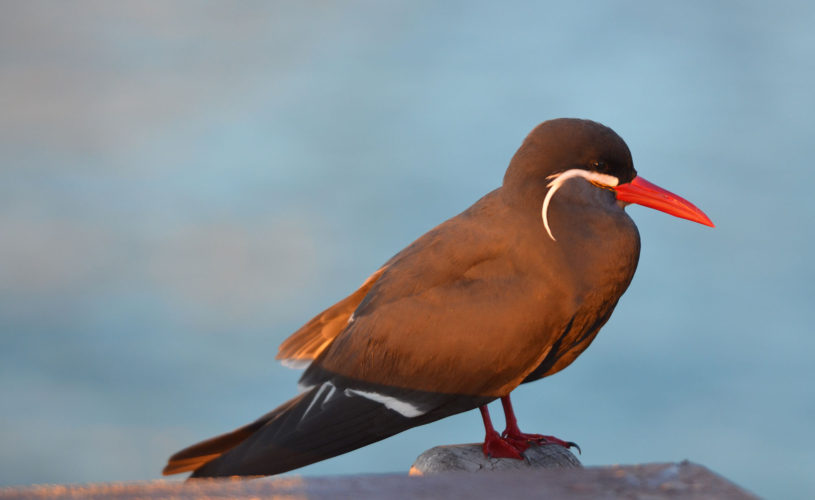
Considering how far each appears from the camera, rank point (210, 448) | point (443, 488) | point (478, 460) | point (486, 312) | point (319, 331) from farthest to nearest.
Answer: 1. point (319, 331)
2. point (210, 448)
3. point (478, 460)
4. point (486, 312)
5. point (443, 488)

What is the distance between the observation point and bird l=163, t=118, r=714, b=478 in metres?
3.35

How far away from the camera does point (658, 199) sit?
12.2 feet

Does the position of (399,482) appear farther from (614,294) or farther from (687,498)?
(614,294)

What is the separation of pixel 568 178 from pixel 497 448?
1.19m

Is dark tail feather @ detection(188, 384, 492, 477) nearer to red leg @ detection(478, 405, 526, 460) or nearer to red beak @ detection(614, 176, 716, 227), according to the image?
red leg @ detection(478, 405, 526, 460)

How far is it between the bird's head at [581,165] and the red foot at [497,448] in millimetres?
944

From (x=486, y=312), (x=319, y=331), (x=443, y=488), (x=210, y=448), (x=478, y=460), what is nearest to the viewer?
(x=443, y=488)

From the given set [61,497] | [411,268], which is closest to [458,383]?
[411,268]

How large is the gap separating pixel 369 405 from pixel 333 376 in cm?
26

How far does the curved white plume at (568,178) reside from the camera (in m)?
3.51

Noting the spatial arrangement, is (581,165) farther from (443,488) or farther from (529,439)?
(443,488)

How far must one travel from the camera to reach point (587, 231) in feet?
11.4

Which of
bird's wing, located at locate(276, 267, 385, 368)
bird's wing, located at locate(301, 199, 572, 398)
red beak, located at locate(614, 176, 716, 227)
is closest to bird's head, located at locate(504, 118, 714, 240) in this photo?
Result: red beak, located at locate(614, 176, 716, 227)

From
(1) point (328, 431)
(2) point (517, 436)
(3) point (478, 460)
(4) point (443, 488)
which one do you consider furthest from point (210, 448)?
(4) point (443, 488)
